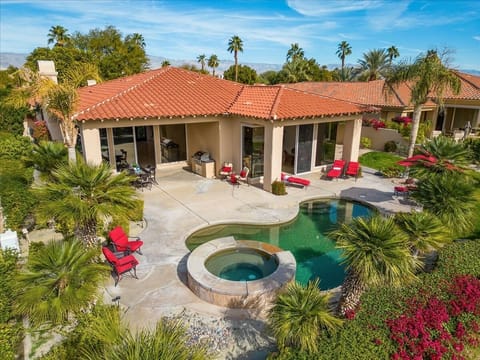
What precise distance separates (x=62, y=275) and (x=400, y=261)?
6653mm

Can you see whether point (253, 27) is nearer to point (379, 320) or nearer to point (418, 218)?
point (418, 218)

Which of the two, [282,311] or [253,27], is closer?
[282,311]

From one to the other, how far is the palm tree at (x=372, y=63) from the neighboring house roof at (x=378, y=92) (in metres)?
21.5

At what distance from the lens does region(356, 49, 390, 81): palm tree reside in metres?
56.3

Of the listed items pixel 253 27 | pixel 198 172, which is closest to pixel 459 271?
pixel 198 172

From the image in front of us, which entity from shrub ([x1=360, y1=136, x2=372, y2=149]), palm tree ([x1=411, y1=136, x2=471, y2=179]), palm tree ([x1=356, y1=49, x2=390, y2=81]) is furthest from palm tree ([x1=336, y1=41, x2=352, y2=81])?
palm tree ([x1=411, y1=136, x2=471, y2=179])

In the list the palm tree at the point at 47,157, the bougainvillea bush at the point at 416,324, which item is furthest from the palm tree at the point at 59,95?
the bougainvillea bush at the point at 416,324

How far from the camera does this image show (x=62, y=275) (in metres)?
6.52

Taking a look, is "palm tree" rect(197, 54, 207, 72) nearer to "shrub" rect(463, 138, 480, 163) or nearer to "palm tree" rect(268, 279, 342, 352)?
"shrub" rect(463, 138, 480, 163)

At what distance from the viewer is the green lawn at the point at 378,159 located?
75.3 ft

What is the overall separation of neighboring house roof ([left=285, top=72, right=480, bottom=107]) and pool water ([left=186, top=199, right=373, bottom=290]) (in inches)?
670

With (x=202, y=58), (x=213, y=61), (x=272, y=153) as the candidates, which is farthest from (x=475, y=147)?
(x=202, y=58)

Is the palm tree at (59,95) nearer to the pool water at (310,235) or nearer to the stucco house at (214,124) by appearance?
the stucco house at (214,124)

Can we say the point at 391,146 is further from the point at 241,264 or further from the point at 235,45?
the point at 235,45
